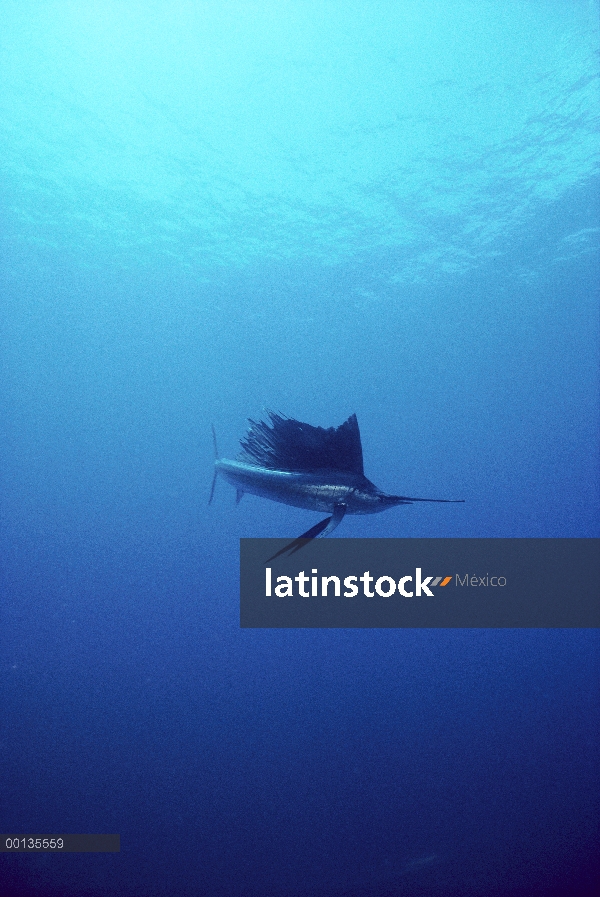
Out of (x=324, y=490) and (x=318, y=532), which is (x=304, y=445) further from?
(x=318, y=532)

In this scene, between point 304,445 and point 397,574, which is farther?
point 397,574

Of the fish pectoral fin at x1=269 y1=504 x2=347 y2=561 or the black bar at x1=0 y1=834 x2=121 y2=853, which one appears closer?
the fish pectoral fin at x1=269 y1=504 x2=347 y2=561

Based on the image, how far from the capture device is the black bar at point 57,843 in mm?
4027

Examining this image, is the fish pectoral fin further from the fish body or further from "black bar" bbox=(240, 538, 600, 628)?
"black bar" bbox=(240, 538, 600, 628)

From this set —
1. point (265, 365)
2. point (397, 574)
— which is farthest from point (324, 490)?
point (265, 365)

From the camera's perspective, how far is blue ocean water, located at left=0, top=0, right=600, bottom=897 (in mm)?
6805

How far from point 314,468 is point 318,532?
21.6 inches

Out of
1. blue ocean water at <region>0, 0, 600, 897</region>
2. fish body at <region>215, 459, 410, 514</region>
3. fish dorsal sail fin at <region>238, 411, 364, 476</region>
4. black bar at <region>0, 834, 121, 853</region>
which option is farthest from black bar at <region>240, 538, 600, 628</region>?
blue ocean water at <region>0, 0, 600, 897</region>

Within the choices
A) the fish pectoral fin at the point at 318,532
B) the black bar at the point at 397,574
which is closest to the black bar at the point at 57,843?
the black bar at the point at 397,574

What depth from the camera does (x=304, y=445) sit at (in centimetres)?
319

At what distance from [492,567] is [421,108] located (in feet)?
32.5

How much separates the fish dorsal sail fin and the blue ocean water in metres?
5.47

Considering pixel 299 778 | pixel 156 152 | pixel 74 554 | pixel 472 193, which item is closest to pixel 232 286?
pixel 156 152

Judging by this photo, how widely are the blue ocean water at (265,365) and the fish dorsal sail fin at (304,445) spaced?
547cm
